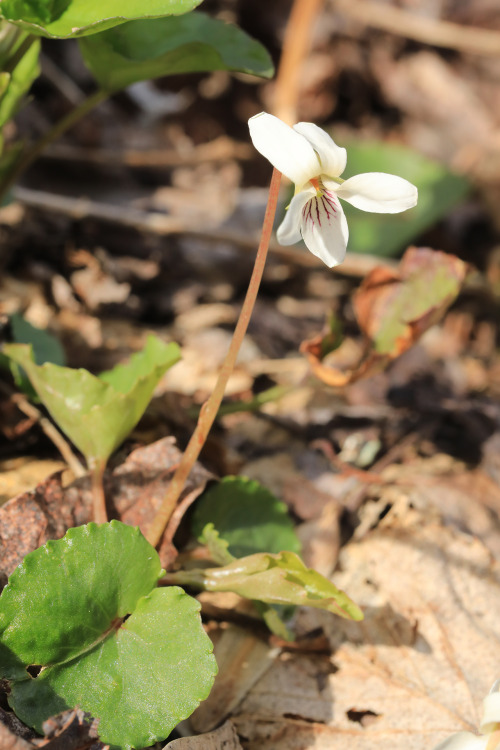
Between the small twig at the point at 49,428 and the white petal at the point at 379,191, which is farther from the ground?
the white petal at the point at 379,191

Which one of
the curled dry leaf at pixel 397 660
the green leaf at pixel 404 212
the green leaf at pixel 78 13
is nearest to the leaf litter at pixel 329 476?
the curled dry leaf at pixel 397 660

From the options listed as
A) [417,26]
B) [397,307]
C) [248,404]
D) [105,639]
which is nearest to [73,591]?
[105,639]

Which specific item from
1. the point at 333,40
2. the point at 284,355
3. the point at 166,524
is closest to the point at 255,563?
the point at 166,524

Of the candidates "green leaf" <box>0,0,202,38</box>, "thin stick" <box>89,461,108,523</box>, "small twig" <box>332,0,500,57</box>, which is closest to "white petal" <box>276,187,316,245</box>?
"green leaf" <box>0,0,202,38</box>

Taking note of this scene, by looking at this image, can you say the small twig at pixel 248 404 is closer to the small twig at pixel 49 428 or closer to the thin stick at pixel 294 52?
the small twig at pixel 49 428

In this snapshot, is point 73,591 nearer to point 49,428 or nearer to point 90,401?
point 90,401
